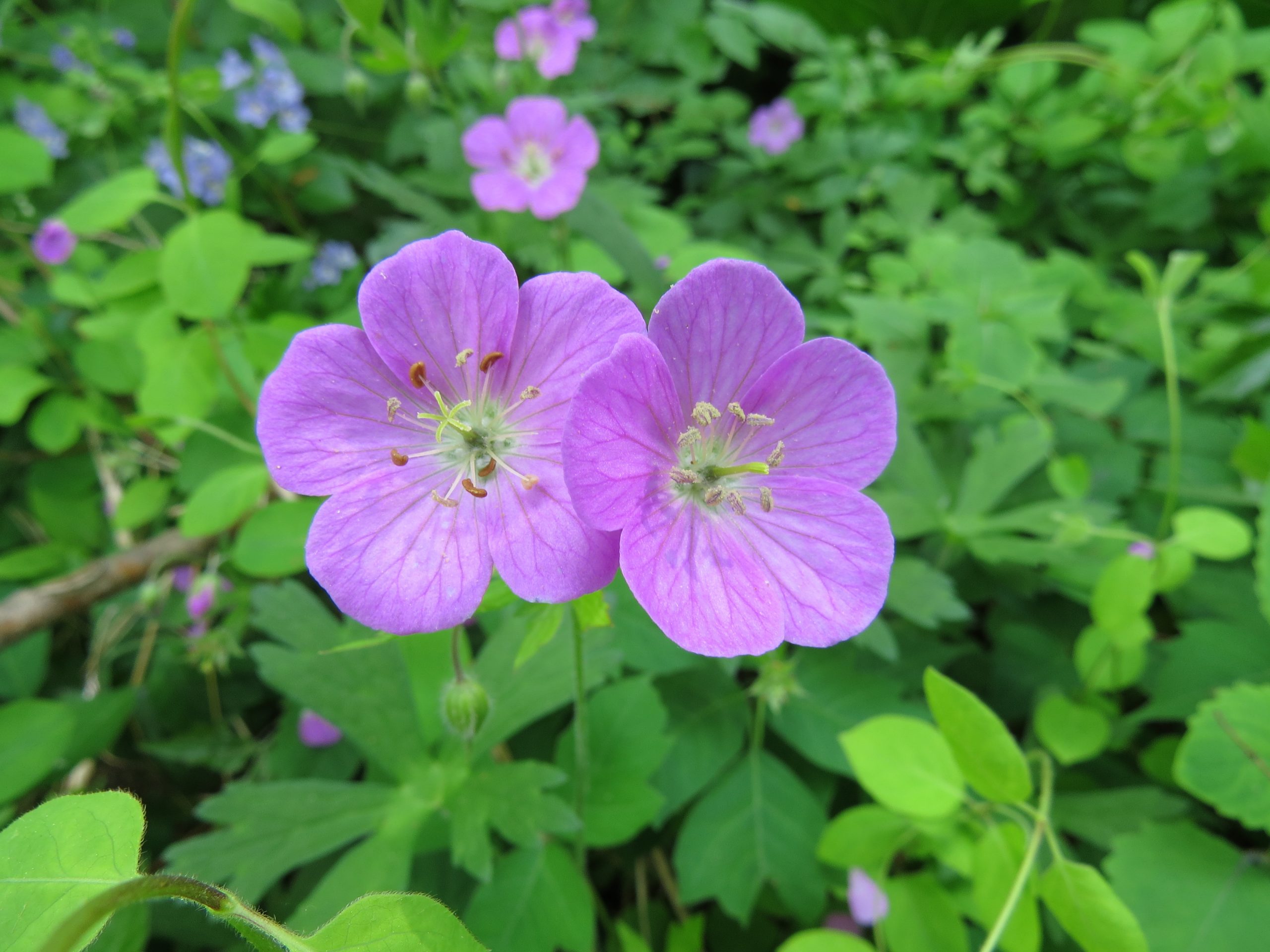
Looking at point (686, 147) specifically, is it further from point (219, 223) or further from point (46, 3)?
point (46, 3)

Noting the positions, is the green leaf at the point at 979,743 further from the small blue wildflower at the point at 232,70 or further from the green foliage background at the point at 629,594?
the small blue wildflower at the point at 232,70

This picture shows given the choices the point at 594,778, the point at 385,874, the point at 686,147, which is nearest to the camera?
the point at 385,874

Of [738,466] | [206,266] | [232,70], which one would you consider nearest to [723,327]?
[738,466]

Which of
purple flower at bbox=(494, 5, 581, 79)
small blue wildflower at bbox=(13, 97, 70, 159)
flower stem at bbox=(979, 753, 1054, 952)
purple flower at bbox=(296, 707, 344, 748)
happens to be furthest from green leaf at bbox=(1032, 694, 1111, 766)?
small blue wildflower at bbox=(13, 97, 70, 159)

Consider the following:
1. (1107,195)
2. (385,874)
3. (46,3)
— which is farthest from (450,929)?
(46,3)

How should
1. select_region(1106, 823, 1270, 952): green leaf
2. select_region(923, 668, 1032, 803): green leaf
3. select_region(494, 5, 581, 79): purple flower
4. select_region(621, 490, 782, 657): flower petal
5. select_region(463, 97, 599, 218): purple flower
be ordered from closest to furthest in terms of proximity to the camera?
select_region(621, 490, 782, 657): flower petal < select_region(923, 668, 1032, 803): green leaf < select_region(1106, 823, 1270, 952): green leaf < select_region(463, 97, 599, 218): purple flower < select_region(494, 5, 581, 79): purple flower

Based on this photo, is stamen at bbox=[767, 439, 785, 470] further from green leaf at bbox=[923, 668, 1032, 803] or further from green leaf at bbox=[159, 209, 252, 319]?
green leaf at bbox=[159, 209, 252, 319]

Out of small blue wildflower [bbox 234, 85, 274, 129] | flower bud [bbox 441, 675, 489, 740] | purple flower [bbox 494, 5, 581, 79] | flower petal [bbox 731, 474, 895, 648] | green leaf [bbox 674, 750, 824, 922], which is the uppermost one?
purple flower [bbox 494, 5, 581, 79]
